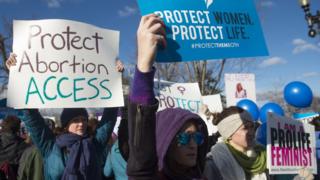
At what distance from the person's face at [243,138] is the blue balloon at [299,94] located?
6.29 m

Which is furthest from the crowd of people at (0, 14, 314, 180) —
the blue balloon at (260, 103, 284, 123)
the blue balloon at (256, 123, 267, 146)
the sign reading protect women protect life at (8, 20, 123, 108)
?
the blue balloon at (260, 103, 284, 123)

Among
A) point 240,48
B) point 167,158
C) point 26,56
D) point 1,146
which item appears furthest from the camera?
point 1,146

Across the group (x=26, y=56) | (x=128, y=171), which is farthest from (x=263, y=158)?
(x=26, y=56)

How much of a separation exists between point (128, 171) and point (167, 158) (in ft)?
0.82

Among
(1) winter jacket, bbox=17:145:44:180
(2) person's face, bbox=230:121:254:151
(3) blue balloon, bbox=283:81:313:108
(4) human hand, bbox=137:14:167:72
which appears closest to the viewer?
(4) human hand, bbox=137:14:167:72

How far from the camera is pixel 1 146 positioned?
495 cm

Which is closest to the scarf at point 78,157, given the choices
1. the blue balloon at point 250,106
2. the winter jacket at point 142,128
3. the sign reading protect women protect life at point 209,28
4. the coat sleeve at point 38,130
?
the coat sleeve at point 38,130

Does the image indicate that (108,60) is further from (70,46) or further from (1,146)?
(1,146)

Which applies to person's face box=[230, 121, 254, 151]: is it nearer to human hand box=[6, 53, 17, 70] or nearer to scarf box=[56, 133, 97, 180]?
scarf box=[56, 133, 97, 180]

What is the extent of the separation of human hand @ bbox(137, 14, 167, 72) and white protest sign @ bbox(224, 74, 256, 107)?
7232mm

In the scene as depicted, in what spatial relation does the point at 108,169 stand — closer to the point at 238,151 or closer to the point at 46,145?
the point at 46,145

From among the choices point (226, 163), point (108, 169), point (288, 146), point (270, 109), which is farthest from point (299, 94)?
point (226, 163)

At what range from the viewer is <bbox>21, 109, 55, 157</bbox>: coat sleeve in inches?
125

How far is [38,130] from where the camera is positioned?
126 inches
